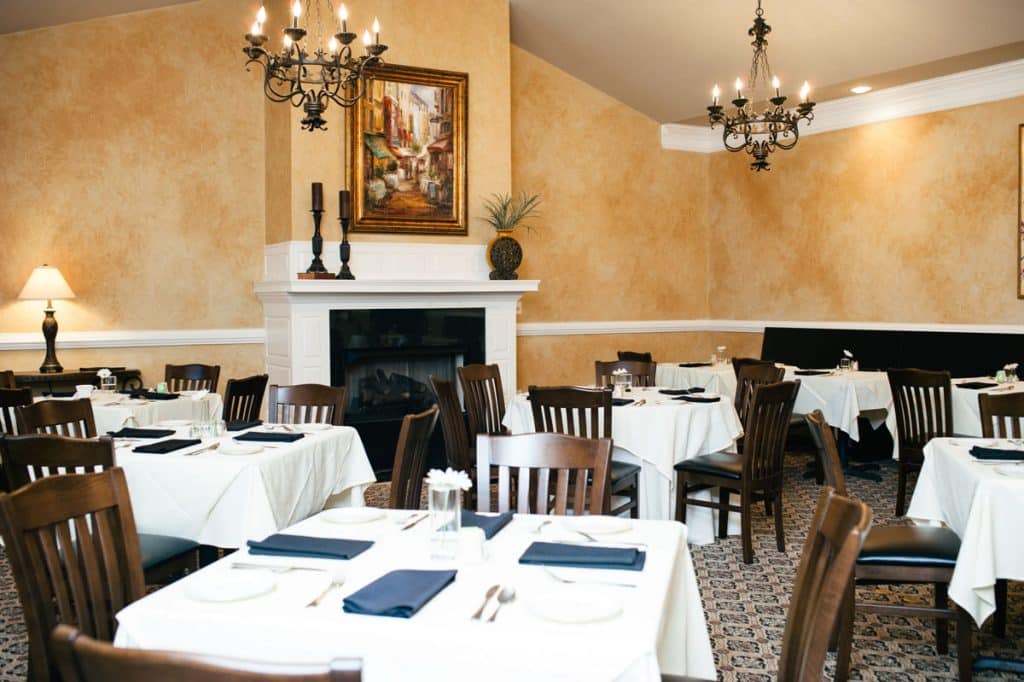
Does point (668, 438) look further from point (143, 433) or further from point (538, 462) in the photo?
point (143, 433)

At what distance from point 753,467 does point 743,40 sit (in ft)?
14.2

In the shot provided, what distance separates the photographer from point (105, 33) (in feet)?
23.2

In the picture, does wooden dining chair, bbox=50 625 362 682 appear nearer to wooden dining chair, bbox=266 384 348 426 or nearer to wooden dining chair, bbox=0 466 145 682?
wooden dining chair, bbox=0 466 145 682

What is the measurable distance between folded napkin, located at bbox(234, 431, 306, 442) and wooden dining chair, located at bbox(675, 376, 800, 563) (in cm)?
223

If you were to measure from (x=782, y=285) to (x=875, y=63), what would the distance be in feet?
8.79

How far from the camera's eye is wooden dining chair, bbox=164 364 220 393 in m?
6.27

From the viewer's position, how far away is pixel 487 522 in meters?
2.44

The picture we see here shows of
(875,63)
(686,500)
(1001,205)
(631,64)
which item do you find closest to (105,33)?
(631,64)

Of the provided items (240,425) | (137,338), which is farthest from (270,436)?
(137,338)

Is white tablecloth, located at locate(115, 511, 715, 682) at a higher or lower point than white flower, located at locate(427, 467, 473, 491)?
lower

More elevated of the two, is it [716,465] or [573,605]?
[573,605]

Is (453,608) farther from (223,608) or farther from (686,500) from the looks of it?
(686,500)

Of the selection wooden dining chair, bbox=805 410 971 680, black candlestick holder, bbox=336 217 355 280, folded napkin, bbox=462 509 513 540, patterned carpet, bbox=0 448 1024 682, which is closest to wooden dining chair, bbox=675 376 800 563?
patterned carpet, bbox=0 448 1024 682

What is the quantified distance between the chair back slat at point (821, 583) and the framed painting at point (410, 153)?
5.81 metres
